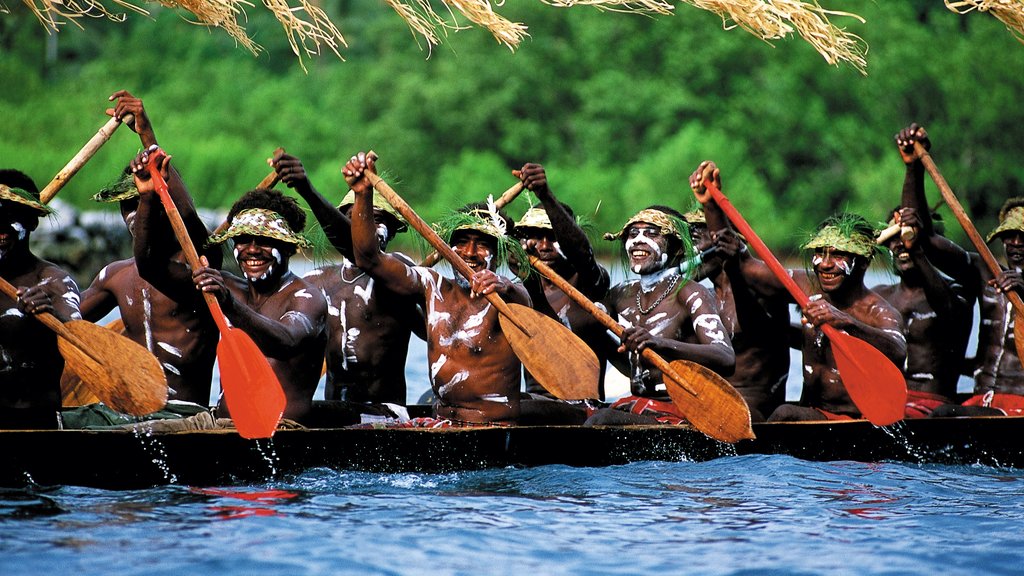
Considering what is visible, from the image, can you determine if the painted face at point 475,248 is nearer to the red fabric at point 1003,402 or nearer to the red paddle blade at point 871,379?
the red paddle blade at point 871,379

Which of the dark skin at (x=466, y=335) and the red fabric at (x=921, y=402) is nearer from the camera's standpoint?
the dark skin at (x=466, y=335)

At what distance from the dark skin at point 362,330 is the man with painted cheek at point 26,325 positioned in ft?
4.55

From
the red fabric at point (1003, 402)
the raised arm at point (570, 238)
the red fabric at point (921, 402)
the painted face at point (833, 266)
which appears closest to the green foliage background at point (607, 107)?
the red fabric at point (1003, 402)

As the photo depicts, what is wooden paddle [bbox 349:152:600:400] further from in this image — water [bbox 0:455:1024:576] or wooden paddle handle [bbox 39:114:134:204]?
wooden paddle handle [bbox 39:114:134:204]

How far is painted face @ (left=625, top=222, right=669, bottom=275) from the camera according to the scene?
7852 millimetres

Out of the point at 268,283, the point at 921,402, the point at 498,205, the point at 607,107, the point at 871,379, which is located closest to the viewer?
the point at 268,283

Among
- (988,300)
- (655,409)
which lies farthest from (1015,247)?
(655,409)

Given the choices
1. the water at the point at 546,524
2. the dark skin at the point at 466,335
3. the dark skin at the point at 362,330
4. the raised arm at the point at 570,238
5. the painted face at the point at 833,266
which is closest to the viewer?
the water at the point at 546,524

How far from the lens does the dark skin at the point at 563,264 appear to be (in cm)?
760

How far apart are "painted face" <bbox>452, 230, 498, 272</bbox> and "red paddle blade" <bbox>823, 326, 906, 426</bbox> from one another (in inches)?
70.2

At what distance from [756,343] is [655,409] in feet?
2.29

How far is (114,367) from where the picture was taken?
6410 mm

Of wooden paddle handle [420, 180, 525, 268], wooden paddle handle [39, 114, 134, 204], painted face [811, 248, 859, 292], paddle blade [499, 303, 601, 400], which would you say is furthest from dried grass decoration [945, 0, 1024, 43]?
wooden paddle handle [39, 114, 134, 204]

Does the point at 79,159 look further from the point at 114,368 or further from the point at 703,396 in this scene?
the point at 703,396
